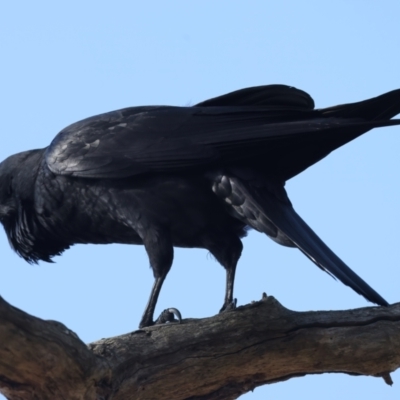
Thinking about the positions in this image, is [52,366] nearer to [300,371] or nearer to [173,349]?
[173,349]

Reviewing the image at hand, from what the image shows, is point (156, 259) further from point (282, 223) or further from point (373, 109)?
point (373, 109)

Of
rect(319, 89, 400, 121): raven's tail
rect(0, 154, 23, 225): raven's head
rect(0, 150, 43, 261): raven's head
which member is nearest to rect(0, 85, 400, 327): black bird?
rect(319, 89, 400, 121): raven's tail

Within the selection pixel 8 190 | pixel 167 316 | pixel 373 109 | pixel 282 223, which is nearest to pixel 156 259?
pixel 167 316

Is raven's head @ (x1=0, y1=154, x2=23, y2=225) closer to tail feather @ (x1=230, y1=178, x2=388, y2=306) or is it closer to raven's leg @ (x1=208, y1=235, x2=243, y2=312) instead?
raven's leg @ (x1=208, y1=235, x2=243, y2=312)

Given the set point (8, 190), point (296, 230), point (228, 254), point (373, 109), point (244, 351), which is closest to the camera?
point (244, 351)

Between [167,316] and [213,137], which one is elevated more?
[213,137]

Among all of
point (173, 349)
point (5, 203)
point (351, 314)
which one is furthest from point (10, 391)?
point (5, 203)

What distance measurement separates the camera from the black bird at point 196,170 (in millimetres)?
5016

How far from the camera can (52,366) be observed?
369 centimetres

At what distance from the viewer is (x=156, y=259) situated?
5.08 m

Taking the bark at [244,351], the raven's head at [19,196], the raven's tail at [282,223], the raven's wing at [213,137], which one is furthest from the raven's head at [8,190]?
the bark at [244,351]

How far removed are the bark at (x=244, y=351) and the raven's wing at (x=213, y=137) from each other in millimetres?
932

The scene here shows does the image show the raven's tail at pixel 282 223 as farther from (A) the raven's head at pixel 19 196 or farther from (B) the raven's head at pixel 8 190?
(B) the raven's head at pixel 8 190

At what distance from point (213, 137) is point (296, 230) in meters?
0.73
